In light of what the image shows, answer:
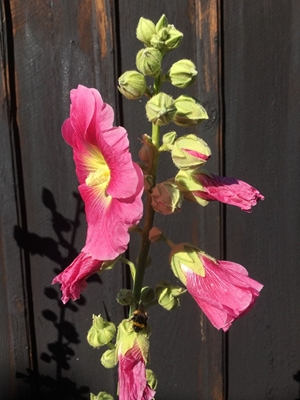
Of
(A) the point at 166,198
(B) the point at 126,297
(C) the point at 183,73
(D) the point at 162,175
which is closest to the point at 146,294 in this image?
(B) the point at 126,297

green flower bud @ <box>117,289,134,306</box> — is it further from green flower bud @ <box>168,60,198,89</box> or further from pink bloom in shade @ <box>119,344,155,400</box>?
green flower bud @ <box>168,60,198,89</box>

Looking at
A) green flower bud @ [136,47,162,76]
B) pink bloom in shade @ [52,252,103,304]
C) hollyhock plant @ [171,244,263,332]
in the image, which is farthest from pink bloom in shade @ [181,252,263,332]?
green flower bud @ [136,47,162,76]

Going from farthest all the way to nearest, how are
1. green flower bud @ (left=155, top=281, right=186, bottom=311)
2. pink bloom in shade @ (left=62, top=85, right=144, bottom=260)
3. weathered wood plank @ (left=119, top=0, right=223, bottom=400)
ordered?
weathered wood plank @ (left=119, top=0, right=223, bottom=400), green flower bud @ (left=155, top=281, right=186, bottom=311), pink bloom in shade @ (left=62, top=85, right=144, bottom=260)

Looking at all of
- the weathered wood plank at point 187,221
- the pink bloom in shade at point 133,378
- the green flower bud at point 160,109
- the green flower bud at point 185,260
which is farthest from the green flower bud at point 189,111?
the weathered wood plank at point 187,221

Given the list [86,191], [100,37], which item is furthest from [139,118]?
[86,191]

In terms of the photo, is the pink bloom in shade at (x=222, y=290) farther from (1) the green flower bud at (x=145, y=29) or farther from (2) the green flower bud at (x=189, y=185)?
(1) the green flower bud at (x=145, y=29)

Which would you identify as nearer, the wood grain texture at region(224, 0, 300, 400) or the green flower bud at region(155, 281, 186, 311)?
the green flower bud at region(155, 281, 186, 311)

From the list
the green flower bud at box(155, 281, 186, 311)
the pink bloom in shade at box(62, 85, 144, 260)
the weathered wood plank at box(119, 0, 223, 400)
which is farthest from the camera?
the weathered wood plank at box(119, 0, 223, 400)
